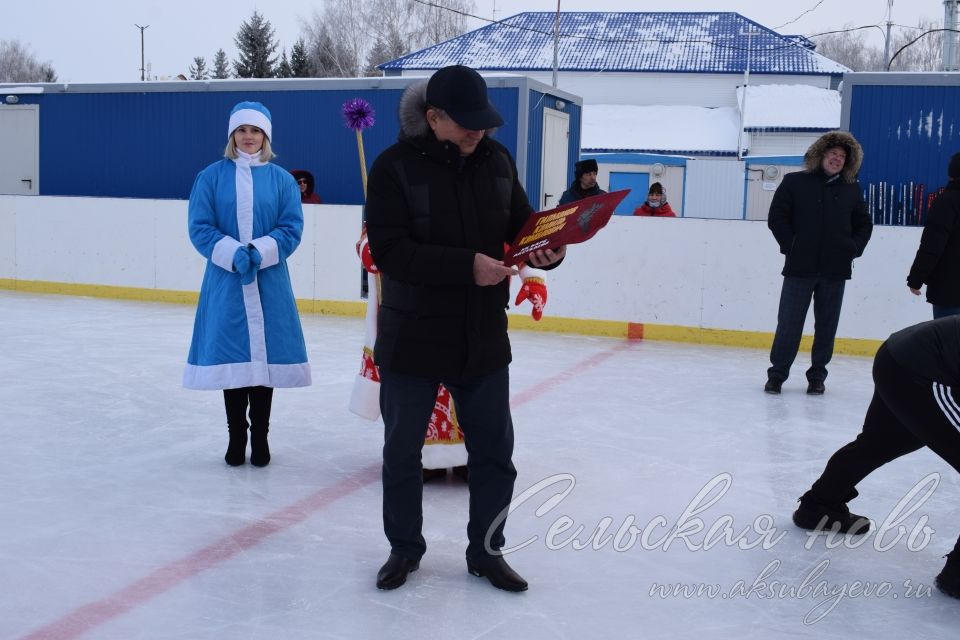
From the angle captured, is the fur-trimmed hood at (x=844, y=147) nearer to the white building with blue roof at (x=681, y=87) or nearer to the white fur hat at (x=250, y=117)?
the white fur hat at (x=250, y=117)

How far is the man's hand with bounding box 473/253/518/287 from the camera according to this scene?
2615mm

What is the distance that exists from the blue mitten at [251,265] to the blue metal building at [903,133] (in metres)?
6.57

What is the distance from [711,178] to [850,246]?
18069 millimetres

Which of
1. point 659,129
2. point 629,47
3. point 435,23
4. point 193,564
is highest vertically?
point 435,23

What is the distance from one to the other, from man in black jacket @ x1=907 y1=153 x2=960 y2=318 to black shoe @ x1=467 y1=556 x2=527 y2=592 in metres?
3.37

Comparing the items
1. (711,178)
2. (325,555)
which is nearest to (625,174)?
(711,178)

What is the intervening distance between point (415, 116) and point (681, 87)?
29610 millimetres

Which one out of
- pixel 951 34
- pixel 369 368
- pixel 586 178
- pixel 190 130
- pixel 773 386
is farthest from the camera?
pixel 951 34

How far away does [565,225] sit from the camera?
8.46 feet

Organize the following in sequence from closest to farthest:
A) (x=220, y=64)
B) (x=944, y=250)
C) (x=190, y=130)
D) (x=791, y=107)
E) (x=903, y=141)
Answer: (x=944, y=250) < (x=903, y=141) < (x=190, y=130) < (x=791, y=107) < (x=220, y=64)

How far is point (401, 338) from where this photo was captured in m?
2.76

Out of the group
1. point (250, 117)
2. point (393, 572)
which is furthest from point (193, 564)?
point (250, 117)

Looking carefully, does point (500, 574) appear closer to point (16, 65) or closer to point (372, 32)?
point (372, 32)

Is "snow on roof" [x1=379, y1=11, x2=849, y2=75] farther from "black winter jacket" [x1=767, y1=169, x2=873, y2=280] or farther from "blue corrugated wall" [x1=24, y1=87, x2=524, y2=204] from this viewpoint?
"black winter jacket" [x1=767, y1=169, x2=873, y2=280]
